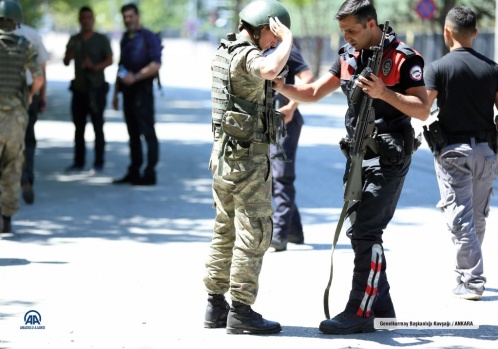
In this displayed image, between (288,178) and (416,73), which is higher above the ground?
(416,73)

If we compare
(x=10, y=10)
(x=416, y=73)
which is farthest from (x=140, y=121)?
(x=416, y=73)

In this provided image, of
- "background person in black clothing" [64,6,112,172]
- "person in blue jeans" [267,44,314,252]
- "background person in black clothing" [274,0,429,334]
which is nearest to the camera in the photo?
"background person in black clothing" [274,0,429,334]

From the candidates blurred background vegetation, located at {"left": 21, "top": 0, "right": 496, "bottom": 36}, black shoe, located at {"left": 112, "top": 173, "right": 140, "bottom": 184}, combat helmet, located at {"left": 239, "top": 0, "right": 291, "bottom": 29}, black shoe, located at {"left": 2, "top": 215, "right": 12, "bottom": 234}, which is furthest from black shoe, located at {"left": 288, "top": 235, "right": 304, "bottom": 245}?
blurred background vegetation, located at {"left": 21, "top": 0, "right": 496, "bottom": 36}

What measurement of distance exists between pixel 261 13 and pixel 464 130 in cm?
191

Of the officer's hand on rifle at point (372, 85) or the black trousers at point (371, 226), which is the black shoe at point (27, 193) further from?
the officer's hand on rifle at point (372, 85)

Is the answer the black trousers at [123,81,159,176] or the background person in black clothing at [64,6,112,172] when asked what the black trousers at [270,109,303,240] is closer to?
the black trousers at [123,81,159,176]

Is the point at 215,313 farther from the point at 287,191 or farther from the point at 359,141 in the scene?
the point at 287,191

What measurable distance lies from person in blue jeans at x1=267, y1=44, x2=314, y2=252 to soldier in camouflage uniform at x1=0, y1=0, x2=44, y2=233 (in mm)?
2332

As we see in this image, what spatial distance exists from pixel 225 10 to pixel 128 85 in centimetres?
4189

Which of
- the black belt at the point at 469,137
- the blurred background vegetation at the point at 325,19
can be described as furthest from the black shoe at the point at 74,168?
the black belt at the point at 469,137

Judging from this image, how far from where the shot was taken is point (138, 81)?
1332 centimetres

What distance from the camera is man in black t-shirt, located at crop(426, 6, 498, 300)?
722cm

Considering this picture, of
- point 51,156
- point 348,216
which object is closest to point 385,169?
point 348,216

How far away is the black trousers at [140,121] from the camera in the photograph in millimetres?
13391
